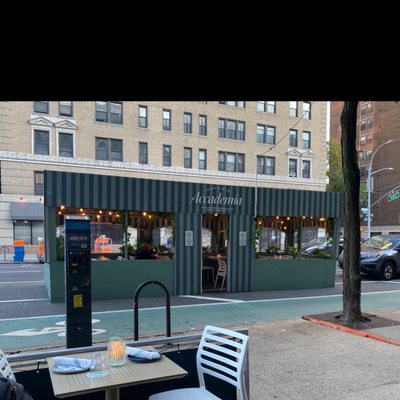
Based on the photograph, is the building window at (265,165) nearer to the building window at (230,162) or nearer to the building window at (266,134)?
the building window at (266,134)

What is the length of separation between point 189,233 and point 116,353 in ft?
24.8

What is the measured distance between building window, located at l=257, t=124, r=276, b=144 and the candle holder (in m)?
28.7

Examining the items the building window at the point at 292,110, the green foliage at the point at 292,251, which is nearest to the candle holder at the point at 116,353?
the green foliage at the point at 292,251

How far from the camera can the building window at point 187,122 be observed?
28062 millimetres

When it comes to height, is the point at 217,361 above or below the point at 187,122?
below

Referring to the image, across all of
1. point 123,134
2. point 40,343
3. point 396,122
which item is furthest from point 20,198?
point 396,122

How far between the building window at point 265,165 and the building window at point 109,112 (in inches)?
454

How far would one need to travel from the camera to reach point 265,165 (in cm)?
3086

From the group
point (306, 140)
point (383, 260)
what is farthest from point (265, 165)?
point (383, 260)

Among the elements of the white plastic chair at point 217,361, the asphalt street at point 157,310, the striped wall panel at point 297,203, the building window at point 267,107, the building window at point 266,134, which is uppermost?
the building window at point 267,107

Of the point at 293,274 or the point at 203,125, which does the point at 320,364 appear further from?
Answer: the point at 203,125
